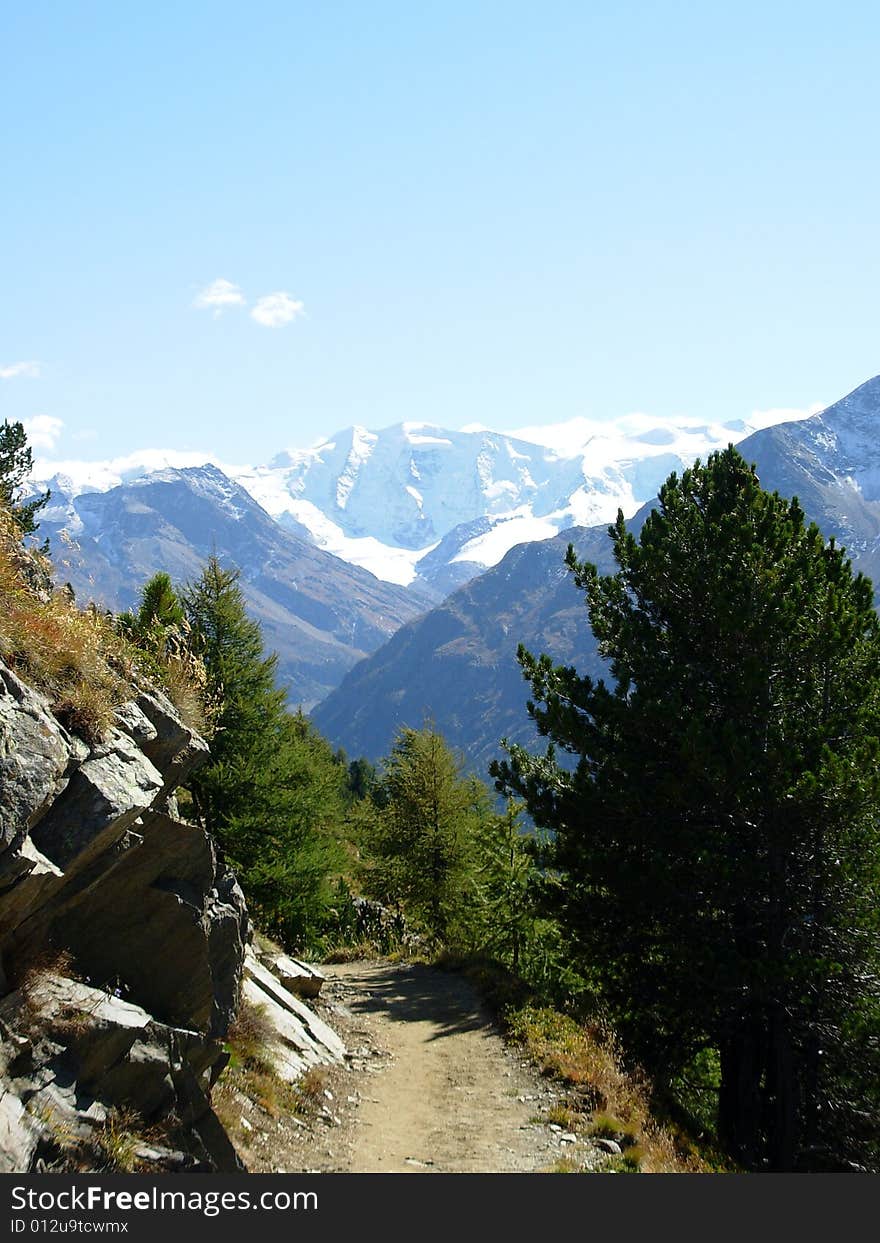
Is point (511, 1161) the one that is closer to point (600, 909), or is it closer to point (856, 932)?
point (600, 909)

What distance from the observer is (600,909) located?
1719 cm

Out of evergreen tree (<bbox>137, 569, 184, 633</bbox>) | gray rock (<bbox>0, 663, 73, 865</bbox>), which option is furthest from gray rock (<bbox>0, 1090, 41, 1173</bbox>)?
evergreen tree (<bbox>137, 569, 184, 633</bbox>)

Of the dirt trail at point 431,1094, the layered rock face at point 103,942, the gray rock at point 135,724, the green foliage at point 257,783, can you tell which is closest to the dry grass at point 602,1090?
the dirt trail at point 431,1094

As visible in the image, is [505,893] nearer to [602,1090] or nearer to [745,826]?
[602,1090]

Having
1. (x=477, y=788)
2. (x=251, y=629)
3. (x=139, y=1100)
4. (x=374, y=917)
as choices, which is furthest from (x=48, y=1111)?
(x=374, y=917)

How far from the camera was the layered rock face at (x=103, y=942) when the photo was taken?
318 inches

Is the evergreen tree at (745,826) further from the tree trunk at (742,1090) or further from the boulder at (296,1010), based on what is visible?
the boulder at (296,1010)

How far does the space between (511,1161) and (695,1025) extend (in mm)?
5522

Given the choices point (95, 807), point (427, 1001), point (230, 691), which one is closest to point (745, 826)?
point (95, 807)

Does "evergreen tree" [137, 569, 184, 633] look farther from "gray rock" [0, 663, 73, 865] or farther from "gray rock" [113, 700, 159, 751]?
"gray rock" [0, 663, 73, 865]

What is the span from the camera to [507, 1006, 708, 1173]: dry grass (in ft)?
40.8

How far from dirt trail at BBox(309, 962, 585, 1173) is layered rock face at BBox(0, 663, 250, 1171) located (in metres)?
2.80

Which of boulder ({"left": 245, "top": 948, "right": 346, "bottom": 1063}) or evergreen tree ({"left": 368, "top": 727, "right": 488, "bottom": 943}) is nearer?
boulder ({"left": 245, "top": 948, "right": 346, "bottom": 1063})

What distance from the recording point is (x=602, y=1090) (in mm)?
15000
